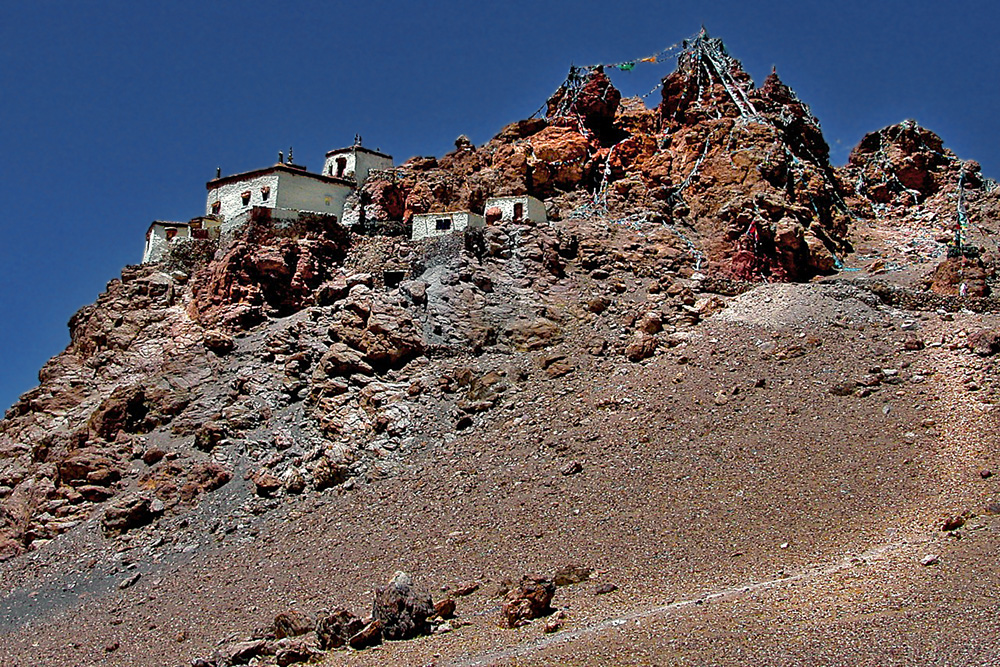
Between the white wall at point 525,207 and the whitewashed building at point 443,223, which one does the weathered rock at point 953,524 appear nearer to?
the white wall at point 525,207

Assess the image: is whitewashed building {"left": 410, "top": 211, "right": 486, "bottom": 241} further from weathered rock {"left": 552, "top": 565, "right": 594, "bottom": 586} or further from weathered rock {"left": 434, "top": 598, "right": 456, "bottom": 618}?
weathered rock {"left": 434, "top": 598, "right": 456, "bottom": 618}

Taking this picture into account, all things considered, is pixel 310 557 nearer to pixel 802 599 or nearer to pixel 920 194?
pixel 802 599

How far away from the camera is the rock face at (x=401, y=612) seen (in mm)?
15320

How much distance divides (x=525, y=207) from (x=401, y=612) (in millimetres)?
22995

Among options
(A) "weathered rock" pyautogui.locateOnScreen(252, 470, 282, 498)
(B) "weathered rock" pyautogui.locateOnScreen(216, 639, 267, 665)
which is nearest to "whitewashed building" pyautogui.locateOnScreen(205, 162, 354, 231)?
(A) "weathered rock" pyautogui.locateOnScreen(252, 470, 282, 498)

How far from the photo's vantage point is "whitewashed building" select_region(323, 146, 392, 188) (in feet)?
137

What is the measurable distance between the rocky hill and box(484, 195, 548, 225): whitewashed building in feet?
2.72

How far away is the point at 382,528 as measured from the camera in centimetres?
2200

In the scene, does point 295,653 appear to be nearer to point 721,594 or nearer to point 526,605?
point 526,605

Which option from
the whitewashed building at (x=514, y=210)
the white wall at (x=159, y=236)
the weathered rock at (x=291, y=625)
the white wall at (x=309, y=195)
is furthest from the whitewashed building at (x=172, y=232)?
the weathered rock at (x=291, y=625)

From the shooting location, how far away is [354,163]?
41.9 meters

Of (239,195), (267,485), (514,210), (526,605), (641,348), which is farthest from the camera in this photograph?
(239,195)

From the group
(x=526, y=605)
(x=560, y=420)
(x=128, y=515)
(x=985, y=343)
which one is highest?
(x=985, y=343)

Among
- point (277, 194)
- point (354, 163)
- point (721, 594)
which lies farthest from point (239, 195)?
point (721, 594)
